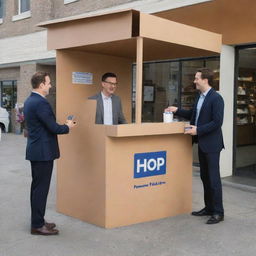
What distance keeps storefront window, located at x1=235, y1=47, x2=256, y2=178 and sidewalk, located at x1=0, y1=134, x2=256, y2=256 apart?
305 cm

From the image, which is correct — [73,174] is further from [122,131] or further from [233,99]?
[233,99]

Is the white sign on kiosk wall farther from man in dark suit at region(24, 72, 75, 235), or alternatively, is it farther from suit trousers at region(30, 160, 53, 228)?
suit trousers at region(30, 160, 53, 228)

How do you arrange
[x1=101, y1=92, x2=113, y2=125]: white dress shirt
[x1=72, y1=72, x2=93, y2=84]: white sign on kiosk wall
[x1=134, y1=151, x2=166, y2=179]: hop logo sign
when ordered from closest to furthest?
1. [x1=134, y1=151, x2=166, y2=179]: hop logo sign
2. [x1=101, y1=92, x2=113, y2=125]: white dress shirt
3. [x1=72, y1=72, x2=93, y2=84]: white sign on kiosk wall

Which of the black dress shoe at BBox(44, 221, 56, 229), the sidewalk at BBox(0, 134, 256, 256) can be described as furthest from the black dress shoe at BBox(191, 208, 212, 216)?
the black dress shoe at BBox(44, 221, 56, 229)

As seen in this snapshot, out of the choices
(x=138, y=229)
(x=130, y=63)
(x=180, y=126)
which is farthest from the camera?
(x=130, y=63)

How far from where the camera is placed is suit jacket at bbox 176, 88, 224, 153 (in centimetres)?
506

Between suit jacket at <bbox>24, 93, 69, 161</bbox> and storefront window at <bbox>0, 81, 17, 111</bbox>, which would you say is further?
storefront window at <bbox>0, 81, 17, 111</bbox>

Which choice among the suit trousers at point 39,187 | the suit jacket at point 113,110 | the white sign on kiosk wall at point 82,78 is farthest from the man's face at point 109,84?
the suit trousers at point 39,187

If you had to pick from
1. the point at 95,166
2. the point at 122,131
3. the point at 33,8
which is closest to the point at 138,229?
the point at 95,166

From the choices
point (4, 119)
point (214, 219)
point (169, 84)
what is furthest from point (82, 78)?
point (4, 119)

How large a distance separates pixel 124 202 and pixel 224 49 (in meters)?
4.34

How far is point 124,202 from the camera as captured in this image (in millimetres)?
5102

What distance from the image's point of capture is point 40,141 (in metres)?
4.66

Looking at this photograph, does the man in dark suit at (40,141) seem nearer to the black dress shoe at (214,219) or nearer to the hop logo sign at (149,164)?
the hop logo sign at (149,164)
